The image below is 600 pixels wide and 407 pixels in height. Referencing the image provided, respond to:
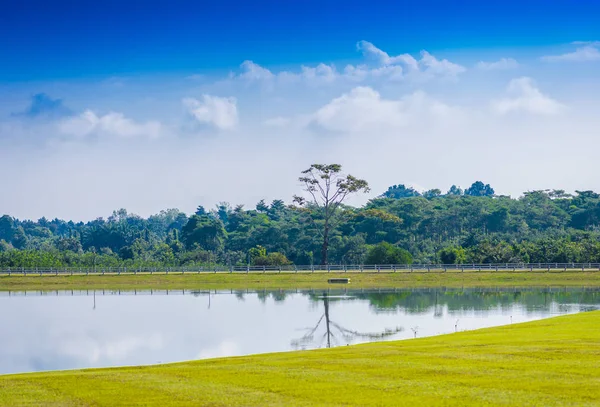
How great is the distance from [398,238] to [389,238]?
4.84 feet

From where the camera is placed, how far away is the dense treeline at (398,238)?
303 feet

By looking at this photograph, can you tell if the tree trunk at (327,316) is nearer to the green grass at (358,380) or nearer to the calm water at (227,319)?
the calm water at (227,319)

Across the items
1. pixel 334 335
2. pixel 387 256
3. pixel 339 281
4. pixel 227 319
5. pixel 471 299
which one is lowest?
pixel 334 335

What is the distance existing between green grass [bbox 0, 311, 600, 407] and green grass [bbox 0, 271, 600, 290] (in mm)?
49016

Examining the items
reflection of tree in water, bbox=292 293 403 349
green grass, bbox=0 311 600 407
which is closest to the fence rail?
reflection of tree in water, bbox=292 293 403 349

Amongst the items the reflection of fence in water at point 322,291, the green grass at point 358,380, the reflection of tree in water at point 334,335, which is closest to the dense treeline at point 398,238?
the reflection of fence in water at point 322,291

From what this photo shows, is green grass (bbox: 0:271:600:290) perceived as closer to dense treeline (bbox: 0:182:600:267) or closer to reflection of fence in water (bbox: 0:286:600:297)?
reflection of fence in water (bbox: 0:286:600:297)

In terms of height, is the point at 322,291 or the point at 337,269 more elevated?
the point at 337,269

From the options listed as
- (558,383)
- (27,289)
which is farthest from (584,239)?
(558,383)

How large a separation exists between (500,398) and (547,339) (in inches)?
477

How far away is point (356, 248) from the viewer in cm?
11044

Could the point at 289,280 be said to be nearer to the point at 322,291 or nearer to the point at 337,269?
the point at 337,269

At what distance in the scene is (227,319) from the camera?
47.2 metres

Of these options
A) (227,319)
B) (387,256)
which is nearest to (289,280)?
(387,256)
